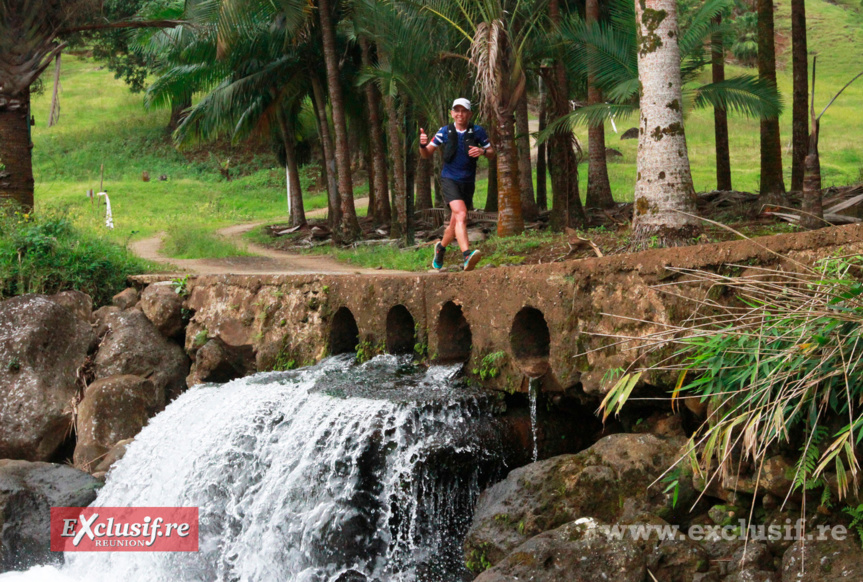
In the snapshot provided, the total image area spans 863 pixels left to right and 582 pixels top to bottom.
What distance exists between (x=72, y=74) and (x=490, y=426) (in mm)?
60860

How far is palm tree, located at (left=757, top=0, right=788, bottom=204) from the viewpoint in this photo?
42.3 feet

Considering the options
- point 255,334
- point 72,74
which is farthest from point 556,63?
point 72,74

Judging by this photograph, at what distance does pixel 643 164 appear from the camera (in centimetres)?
799

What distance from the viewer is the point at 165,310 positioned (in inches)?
398

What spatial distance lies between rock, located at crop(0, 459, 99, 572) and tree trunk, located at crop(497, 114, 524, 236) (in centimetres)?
810

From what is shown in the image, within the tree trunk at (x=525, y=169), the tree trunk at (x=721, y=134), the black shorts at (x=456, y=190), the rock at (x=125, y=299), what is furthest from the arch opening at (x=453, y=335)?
the tree trunk at (x=721, y=134)

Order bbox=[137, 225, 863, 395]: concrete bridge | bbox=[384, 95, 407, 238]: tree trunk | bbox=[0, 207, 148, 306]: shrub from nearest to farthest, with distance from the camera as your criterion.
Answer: bbox=[137, 225, 863, 395]: concrete bridge, bbox=[0, 207, 148, 306]: shrub, bbox=[384, 95, 407, 238]: tree trunk

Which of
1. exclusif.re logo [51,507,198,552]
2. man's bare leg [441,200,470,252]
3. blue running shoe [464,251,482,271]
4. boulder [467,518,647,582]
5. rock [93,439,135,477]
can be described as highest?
man's bare leg [441,200,470,252]

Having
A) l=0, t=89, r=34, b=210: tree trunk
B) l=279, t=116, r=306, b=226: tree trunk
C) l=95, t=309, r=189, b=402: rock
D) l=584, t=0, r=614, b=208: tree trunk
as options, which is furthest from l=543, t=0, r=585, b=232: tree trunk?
l=279, t=116, r=306, b=226: tree trunk

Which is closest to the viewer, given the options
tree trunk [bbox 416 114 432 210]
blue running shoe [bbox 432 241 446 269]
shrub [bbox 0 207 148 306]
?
blue running shoe [bbox 432 241 446 269]

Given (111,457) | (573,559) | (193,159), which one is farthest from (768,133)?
(193,159)

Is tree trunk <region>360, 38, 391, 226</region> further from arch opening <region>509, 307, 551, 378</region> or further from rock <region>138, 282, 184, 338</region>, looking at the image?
arch opening <region>509, 307, 551, 378</region>

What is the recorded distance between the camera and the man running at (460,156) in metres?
7.63

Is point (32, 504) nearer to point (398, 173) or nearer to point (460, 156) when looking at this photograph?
point (460, 156)
